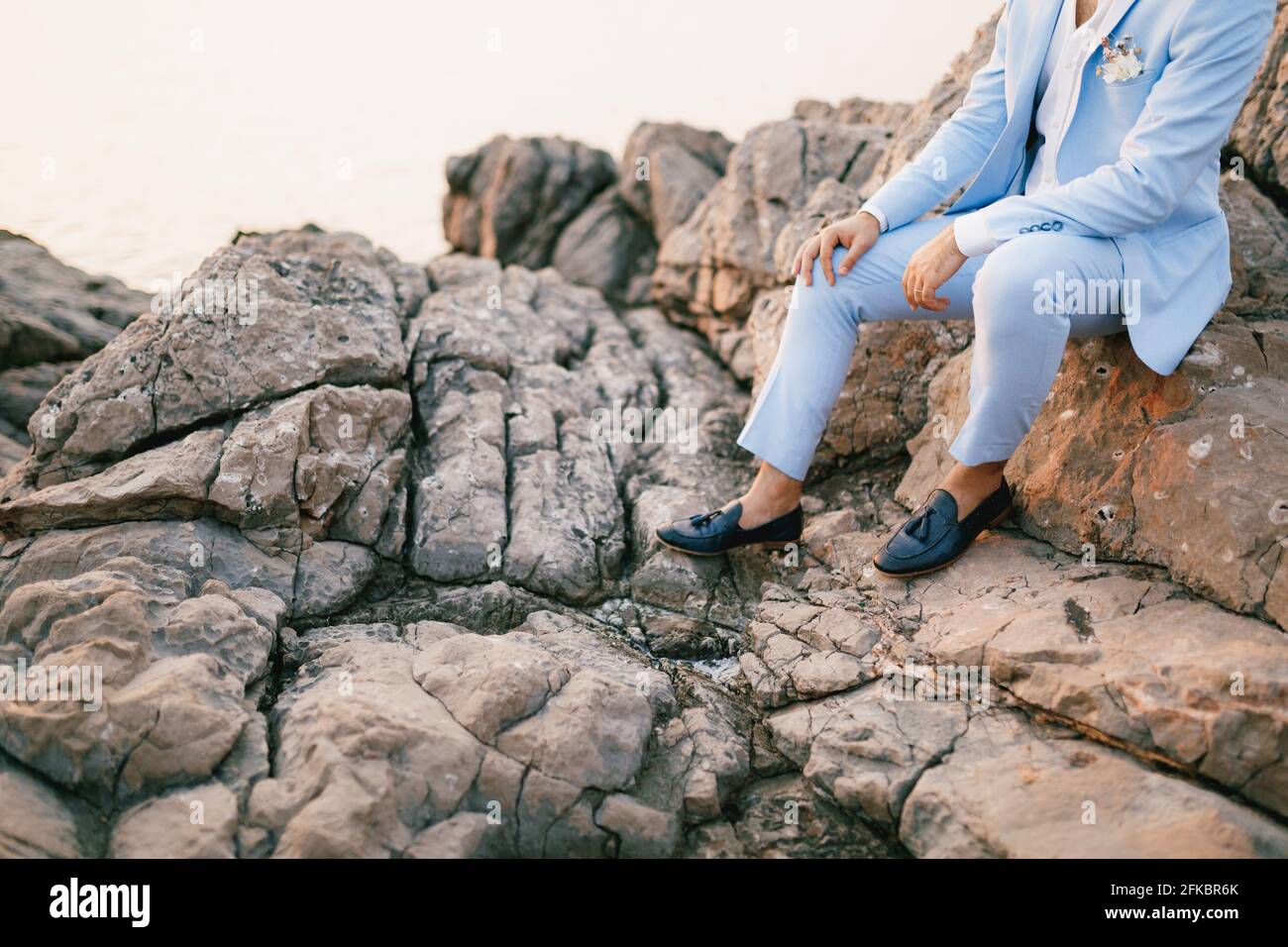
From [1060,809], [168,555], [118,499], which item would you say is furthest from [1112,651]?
[118,499]

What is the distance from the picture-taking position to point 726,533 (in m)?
3.56

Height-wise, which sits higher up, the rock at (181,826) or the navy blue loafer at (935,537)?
the navy blue loafer at (935,537)

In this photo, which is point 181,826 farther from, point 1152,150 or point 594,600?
point 1152,150

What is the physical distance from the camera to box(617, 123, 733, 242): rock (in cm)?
805

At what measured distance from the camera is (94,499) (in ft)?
11.0

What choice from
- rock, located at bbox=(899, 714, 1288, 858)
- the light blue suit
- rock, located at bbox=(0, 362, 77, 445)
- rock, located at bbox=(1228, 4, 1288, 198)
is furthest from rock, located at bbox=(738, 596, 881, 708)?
rock, located at bbox=(0, 362, 77, 445)

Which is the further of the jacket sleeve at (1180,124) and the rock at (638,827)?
the jacket sleeve at (1180,124)

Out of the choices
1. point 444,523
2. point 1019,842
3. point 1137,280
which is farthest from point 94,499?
point 1137,280

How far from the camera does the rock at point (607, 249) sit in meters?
8.26

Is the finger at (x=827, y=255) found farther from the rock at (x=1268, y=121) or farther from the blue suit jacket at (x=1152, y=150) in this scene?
the rock at (x=1268, y=121)

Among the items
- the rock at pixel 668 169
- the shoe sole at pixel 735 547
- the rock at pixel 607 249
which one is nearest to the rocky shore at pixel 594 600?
the shoe sole at pixel 735 547

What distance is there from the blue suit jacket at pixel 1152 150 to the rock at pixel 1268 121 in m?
1.61
